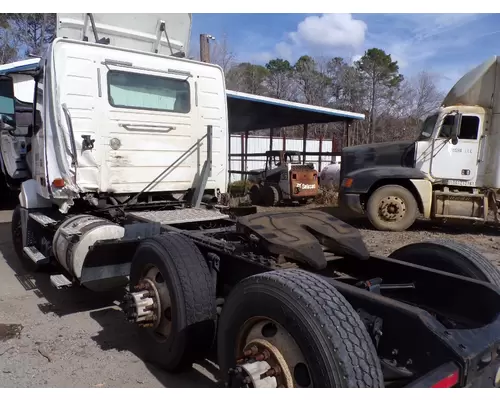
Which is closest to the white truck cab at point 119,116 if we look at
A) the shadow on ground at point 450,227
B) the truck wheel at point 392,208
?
the truck wheel at point 392,208

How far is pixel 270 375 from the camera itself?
224 centimetres

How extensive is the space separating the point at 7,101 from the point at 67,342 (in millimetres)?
3922

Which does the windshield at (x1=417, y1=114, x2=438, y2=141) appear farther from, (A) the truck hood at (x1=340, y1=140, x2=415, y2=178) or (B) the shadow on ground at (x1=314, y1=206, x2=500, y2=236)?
(B) the shadow on ground at (x1=314, y1=206, x2=500, y2=236)

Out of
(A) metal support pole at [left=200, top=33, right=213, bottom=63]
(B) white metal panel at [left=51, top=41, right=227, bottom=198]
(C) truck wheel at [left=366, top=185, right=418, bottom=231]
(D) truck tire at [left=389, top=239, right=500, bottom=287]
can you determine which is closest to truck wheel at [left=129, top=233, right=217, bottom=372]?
(D) truck tire at [left=389, top=239, right=500, bottom=287]

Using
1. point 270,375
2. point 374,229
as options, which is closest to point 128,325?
point 270,375

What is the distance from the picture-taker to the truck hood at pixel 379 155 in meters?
9.97

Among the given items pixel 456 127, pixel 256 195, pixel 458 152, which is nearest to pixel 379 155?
pixel 458 152

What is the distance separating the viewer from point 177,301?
3.10m

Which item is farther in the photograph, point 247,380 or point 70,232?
point 70,232

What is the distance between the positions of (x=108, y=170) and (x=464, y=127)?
24.6ft

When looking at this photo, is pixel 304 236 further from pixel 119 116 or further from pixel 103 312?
pixel 119 116

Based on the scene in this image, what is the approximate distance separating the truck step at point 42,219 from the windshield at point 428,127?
306 inches

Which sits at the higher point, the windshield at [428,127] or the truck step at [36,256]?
the windshield at [428,127]

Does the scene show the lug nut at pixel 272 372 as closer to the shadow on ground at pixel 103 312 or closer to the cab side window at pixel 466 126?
the shadow on ground at pixel 103 312
